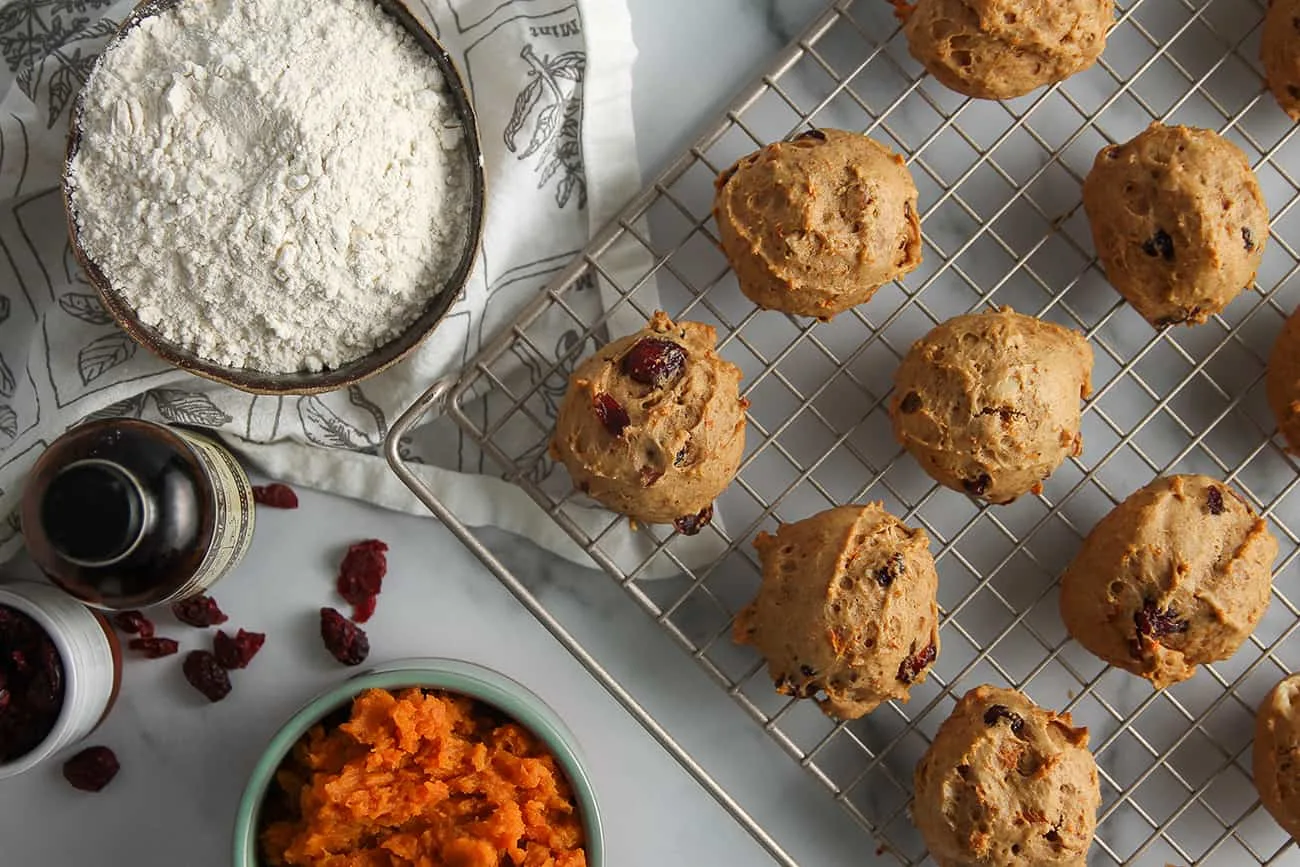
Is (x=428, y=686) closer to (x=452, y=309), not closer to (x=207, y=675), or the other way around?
(x=207, y=675)

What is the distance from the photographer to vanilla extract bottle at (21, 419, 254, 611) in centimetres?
131

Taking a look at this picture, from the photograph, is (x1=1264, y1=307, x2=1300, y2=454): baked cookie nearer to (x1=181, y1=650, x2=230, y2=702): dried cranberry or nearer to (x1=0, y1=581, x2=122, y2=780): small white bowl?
(x1=181, y1=650, x2=230, y2=702): dried cranberry

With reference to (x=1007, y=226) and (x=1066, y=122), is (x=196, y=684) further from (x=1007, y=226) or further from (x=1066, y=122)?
(x=1066, y=122)

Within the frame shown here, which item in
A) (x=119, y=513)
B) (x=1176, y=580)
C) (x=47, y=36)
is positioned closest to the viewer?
(x=119, y=513)

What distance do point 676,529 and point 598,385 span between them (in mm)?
260

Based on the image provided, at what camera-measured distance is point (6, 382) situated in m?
1.60

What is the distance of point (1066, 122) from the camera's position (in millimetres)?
1575

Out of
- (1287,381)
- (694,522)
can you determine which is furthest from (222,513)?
(1287,381)

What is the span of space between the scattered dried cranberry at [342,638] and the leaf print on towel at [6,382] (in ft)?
1.74

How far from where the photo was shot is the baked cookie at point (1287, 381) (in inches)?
58.0

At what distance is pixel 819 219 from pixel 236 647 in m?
1.00

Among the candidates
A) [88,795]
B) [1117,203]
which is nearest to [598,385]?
[1117,203]

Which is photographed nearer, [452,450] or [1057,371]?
[1057,371]

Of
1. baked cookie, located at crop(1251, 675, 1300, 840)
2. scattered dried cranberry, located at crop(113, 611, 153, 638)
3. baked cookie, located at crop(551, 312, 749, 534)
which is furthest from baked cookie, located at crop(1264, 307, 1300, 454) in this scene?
scattered dried cranberry, located at crop(113, 611, 153, 638)
